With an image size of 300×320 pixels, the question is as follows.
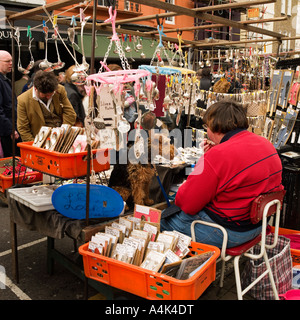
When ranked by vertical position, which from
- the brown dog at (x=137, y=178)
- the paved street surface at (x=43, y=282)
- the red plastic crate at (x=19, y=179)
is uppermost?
the brown dog at (x=137, y=178)

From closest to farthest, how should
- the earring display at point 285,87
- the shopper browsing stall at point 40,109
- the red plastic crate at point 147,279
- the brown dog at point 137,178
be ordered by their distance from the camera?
the red plastic crate at point 147,279
the brown dog at point 137,178
the shopper browsing stall at point 40,109
the earring display at point 285,87

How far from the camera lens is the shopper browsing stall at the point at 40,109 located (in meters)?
3.25

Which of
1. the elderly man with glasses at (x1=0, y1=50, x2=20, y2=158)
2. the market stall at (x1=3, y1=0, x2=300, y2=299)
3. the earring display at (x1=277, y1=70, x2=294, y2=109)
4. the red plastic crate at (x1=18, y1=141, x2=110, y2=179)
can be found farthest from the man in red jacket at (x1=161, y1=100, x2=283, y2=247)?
the elderly man with glasses at (x1=0, y1=50, x2=20, y2=158)

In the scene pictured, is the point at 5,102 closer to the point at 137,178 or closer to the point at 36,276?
the point at 36,276

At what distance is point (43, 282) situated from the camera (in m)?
2.77

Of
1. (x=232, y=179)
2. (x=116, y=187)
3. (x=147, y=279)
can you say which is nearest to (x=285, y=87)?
(x=232, y=179)

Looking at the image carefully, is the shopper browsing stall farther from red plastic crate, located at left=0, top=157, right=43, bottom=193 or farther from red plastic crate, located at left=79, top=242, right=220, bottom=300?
red plastic crate, located at left=79, top=242, right=220, bottom=300

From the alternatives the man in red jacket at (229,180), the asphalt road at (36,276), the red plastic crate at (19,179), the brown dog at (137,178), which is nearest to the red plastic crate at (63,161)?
the brown dog at (137,178)

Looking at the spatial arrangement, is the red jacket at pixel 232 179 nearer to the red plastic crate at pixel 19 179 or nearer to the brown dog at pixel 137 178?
the brown dog at pixel 137 178

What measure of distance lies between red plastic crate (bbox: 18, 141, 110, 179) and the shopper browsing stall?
2.95 ft

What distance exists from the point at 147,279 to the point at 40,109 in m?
2.38

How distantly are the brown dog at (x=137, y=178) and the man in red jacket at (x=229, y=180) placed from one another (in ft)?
1.22

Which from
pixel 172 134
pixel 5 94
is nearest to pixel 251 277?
pixel 172 134
